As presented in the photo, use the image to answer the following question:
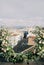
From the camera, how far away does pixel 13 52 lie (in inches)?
95.0

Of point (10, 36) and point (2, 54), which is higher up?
point (10, 36)

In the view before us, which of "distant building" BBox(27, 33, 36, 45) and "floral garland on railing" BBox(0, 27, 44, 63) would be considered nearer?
"floral garland on railing" BBox(0, 27, 44, 63)

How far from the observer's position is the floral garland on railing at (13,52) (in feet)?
7.88

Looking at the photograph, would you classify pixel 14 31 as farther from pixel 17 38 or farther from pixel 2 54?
pixel 2 54

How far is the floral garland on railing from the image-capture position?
240 cm

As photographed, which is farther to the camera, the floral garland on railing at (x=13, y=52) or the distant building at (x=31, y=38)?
the distant building at (x=31, y=38)

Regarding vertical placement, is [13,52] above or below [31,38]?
below

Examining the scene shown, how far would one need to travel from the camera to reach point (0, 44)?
97.3 inches

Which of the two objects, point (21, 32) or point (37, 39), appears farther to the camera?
point (21, 32)

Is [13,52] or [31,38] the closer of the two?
[13,52]

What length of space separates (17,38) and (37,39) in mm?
313

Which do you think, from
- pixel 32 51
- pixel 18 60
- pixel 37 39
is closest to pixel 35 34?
pixel 37 39

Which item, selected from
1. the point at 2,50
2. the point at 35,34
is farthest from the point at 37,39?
the point at 2,50

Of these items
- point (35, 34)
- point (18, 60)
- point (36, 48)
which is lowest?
point (18, 60)
